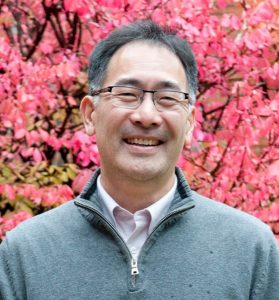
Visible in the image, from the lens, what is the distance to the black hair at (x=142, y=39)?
2572 mm

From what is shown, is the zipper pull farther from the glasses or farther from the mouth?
the glasses

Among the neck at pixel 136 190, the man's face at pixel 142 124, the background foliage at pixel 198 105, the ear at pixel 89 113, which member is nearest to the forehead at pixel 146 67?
the man's face at pixel 142 124

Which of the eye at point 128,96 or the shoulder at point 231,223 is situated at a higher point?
the eye at point 128,96

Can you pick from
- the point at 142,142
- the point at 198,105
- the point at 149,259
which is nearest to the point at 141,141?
the point at 142,142

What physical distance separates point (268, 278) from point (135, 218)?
0.51m

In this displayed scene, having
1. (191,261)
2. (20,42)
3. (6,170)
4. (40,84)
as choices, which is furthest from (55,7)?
(191,261)

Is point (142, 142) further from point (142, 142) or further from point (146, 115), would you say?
point (146, 115)

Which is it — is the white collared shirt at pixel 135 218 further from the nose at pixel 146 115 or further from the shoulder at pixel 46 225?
the nose at pixel 146 115

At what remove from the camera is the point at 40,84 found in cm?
408

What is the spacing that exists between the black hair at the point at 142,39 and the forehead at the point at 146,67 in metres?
0.03

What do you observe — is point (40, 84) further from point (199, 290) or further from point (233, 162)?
point (199, 290)

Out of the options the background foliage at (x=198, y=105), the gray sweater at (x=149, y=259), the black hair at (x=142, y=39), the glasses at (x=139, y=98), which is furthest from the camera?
the background foliage at (x=198, y=105)

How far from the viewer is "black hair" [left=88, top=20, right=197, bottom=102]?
2572mm

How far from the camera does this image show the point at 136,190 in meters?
2.45
